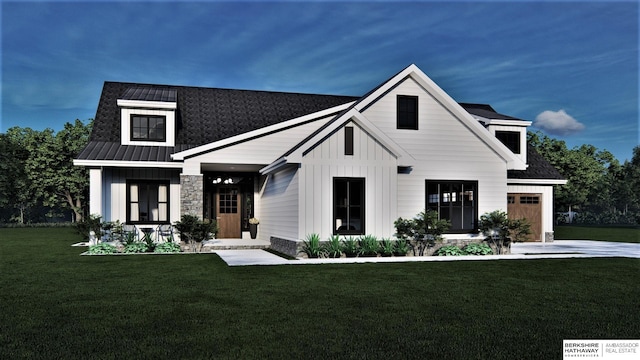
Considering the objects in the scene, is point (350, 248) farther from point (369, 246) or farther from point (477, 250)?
point (477, 250)

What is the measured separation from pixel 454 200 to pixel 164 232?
1075 centimetres

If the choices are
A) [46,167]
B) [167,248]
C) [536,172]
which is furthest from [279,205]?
[46,167]

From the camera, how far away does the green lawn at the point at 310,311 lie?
5781 millimetres

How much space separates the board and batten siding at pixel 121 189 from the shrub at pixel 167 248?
6.43 ft

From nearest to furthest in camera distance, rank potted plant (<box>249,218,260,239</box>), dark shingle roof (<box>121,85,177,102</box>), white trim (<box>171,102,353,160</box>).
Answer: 1. white trim (<box>171,102,353,160</box>)
2. dark shingle roof (<box>121,85,177,102</box>)
3. potted plant (<box>249,218,260,239</box>)

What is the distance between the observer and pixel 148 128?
66.2 feet

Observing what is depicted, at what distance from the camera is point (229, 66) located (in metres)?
28.2

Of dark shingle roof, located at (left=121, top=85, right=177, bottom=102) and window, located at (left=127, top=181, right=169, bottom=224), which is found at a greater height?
dark shingle roof, located at (left=121, top=85, right=177, bottom=102)

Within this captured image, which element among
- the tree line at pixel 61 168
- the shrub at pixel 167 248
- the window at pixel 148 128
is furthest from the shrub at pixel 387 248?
the tree line at pixel 61 168

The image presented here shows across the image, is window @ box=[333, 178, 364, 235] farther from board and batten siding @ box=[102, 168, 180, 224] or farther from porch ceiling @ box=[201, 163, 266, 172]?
board and batten siding @ box=[102, 168, 180, 224]

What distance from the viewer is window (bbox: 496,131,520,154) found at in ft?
74.0

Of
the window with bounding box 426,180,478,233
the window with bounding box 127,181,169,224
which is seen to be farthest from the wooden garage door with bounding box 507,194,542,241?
the window with bounding box 127,181,169,224

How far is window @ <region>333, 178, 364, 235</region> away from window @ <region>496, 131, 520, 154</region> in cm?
921

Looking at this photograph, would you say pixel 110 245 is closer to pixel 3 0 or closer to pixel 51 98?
pixel 3 0
